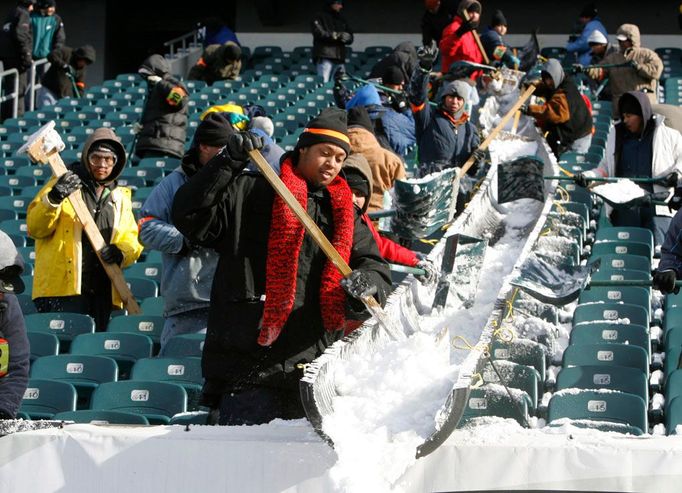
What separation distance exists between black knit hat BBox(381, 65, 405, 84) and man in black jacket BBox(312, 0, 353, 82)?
20.5 feet

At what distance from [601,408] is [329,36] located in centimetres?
1222

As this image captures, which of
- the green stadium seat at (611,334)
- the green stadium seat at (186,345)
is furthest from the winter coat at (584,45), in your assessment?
the green stadium seat at (186,345)

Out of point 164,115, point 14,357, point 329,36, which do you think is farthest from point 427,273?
point 329,36

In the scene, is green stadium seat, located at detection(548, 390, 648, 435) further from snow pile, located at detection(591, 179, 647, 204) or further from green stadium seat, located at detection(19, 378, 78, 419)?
snow pile, located at detection(591, 179, 647, 204)

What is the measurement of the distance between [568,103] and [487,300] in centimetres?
500

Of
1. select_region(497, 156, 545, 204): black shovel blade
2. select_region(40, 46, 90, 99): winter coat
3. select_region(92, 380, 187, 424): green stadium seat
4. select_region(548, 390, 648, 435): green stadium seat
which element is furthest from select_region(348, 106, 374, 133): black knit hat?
select_region(40, 46, 90, 99): winter coat

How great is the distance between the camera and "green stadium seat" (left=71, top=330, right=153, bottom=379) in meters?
7.73

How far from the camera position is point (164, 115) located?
39.2ft

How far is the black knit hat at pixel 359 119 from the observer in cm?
905

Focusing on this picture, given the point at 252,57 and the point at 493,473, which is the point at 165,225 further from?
the point at 252,57

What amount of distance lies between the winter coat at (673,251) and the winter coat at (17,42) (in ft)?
36.3

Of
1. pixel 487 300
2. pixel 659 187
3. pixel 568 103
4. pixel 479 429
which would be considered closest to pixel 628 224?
pixel 659 187

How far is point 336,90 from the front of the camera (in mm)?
12031

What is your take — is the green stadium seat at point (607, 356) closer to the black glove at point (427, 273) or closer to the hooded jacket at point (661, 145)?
the black glove at point (427, 273)
